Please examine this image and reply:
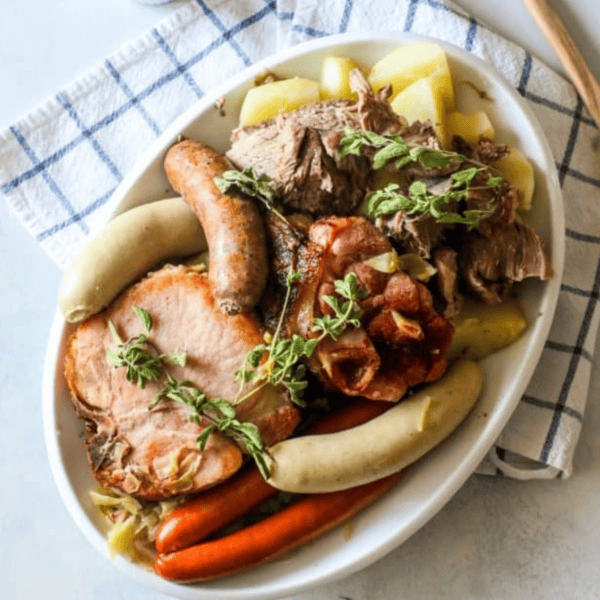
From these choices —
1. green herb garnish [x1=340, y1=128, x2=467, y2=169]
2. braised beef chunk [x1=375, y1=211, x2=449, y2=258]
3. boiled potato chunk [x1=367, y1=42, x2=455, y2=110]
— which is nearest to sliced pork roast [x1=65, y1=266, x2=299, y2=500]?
braised beef chunk [x1=375, y1=211, x2=449, y2=258]

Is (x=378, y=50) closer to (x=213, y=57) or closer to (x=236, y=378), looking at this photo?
(x=213, y=57)

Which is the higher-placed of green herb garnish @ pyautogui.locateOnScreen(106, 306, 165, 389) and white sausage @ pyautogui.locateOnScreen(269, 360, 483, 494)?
green herb garnish @ pyautogui.locateOnScreen(106, 306, 165, 389)

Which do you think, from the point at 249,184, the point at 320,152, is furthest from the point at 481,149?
the point at 249,184

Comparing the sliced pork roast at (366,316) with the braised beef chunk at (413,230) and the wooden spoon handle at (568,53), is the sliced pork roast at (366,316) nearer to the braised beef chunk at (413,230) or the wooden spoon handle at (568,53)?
the braised beef chunk at (413,230)

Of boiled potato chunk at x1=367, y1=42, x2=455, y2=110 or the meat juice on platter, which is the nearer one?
the meat juice on platter

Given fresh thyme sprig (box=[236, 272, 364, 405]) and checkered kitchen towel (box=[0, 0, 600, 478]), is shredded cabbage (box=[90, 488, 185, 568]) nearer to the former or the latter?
fresh thyme sprig (box=[236, 272, 364, 405])

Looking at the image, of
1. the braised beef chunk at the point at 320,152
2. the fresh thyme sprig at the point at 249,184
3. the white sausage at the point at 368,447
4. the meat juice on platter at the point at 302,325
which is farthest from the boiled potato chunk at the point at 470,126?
the white sausage at the point at 368,447
